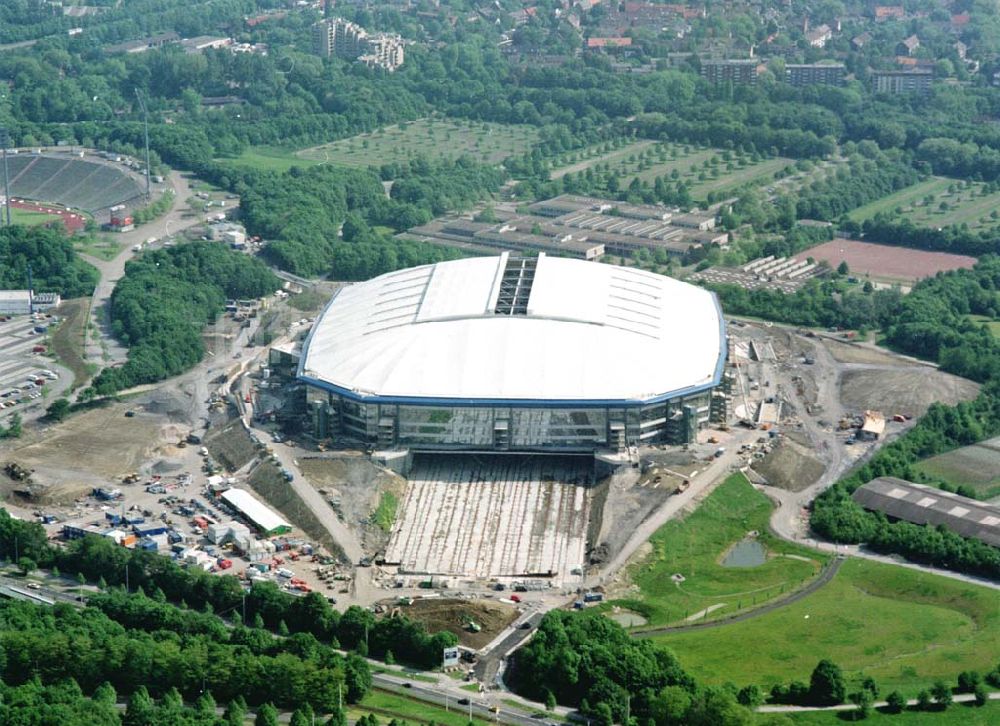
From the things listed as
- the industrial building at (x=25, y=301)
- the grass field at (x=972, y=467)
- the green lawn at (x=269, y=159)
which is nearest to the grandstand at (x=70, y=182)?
the green lawn at (x=269, y=159)

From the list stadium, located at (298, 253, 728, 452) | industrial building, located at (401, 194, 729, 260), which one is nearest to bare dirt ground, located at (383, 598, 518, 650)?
stadium, located at (298, 253, 728, 452)

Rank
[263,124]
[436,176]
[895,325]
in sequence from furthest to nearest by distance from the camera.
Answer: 1. [263,124]
2. [436,176]
3. [895,325]

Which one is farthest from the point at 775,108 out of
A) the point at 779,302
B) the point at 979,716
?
the point at 979,716

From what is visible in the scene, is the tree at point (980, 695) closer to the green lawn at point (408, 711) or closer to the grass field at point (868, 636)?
the grass field at point (868, 636)

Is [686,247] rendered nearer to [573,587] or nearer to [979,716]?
[573,587]

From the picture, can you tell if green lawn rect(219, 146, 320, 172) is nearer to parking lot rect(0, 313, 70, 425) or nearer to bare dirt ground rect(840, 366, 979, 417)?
parking lot rect(0, 313, 70, 425)
